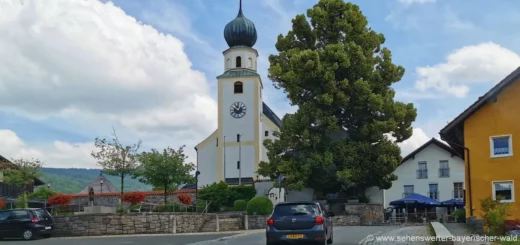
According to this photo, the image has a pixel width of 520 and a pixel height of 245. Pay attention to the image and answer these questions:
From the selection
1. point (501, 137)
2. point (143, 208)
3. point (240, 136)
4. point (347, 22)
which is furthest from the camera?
point (240, 136)

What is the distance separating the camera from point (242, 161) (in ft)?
221

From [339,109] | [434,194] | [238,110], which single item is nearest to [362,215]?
[339,109]

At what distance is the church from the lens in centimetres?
6738

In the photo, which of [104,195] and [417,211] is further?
[104,195]

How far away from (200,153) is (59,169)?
3281 centimetres

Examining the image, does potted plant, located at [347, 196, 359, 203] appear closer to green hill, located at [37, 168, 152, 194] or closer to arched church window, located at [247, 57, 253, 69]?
arched church window, located at [247, 57, 253, 69]

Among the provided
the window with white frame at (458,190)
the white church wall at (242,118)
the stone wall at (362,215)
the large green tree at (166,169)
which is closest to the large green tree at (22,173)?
the large green tree at (166,169)

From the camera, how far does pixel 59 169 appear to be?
95.7 meters

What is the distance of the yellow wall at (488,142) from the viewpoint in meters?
27.7

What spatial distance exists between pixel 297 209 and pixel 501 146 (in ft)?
46.3

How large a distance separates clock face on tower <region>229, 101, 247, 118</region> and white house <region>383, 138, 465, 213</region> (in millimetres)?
17380

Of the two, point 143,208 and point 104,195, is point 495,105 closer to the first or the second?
point 143,208

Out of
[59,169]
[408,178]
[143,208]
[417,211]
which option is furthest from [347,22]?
[59,169]

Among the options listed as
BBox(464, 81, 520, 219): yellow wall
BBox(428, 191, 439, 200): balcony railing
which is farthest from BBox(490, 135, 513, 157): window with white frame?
BBox(428, 191, 439, 200): balcony railing
